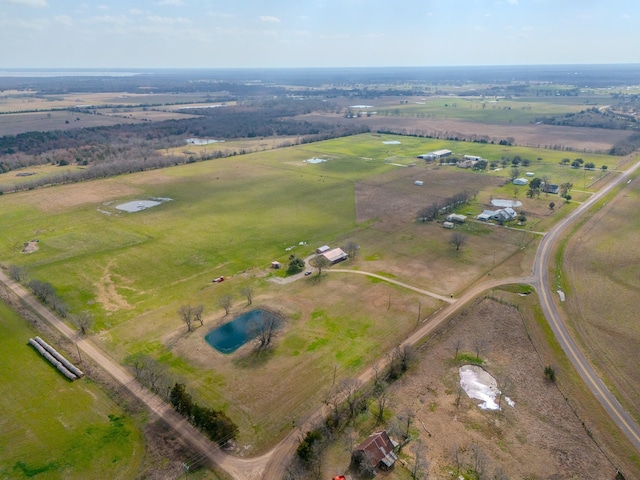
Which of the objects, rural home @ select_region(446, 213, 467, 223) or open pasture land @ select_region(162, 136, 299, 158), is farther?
open pasture land @ select_region(162, 136, 299, 158)

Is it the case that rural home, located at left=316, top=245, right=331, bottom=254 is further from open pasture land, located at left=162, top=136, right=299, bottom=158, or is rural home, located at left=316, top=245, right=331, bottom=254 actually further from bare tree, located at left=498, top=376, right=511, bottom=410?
open pasture land, located at left=162, top=136, right=299, bottom=158

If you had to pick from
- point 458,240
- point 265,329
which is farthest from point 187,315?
point 458,240

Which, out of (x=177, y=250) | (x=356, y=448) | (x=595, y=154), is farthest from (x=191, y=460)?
(x=595, y=154)

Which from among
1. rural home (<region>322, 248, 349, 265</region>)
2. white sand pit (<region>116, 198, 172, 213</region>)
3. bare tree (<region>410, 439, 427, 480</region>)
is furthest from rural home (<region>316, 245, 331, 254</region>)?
white sand pit (<region>116, 198, 172, 213</region>)

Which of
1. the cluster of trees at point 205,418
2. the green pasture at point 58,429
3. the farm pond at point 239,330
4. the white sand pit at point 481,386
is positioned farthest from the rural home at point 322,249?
the green pasture at point 58,429

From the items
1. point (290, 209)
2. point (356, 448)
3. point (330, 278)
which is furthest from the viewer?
point (290, 209)

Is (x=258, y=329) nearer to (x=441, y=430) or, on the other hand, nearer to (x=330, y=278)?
(x=330, y=278)

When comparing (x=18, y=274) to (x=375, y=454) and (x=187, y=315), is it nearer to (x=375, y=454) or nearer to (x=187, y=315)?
(x=187, y=315)
